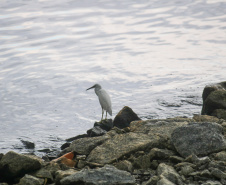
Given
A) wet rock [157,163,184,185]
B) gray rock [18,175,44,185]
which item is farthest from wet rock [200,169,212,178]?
gray rock [18,175,44,185]

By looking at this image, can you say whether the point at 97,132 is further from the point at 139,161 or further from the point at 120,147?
the point at 139,161

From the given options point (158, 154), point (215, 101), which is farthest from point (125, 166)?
point (215, 101)

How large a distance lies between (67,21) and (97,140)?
1621cm

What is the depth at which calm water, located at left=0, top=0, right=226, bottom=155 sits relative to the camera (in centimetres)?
1264

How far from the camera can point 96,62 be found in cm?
1694

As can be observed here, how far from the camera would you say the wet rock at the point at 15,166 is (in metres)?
6.21

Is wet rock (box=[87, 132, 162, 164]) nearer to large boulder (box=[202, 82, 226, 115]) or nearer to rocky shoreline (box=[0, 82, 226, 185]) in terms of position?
rocky shoreline (box=[0, 82, 226, 185])

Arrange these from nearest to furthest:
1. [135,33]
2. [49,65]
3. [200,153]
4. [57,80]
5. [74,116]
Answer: [200,153] < [74,116] < [57,80] < [49,65] < [135,33]

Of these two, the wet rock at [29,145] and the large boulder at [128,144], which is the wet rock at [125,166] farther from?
the wet rock at [29,145]

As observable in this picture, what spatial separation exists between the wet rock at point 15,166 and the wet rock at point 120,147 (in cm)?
100

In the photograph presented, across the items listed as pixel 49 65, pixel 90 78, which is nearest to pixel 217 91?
pixel 90 78

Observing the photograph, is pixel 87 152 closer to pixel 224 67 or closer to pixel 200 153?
pixel 200 153

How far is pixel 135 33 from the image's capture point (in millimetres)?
20844

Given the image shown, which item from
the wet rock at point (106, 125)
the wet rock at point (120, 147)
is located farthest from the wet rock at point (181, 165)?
the wet rock at point (106, 125)
